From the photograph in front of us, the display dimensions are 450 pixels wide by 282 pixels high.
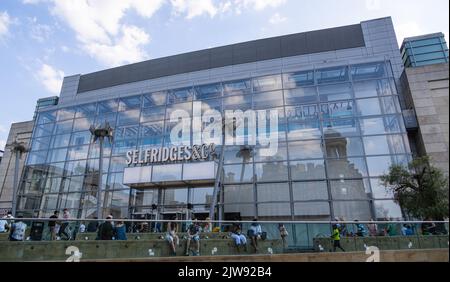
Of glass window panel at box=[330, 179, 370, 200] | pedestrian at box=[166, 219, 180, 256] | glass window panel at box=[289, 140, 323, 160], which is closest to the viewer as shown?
pedestrian at box=[166, 219, 180, 256]

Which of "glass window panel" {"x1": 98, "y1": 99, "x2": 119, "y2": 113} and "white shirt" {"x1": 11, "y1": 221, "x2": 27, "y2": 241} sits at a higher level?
"glass window panel" {"x1": 98, "y1": 99, "x2": 119, "y2": 113}

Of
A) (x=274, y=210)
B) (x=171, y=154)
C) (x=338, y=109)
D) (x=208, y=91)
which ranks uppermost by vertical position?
(x=208, y=91)

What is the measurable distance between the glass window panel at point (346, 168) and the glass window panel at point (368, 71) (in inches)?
283

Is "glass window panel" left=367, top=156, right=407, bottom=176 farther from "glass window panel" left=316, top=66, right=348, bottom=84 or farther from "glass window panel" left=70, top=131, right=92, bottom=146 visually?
"glass window panel" left=70, top=131, right=92, bottom=146

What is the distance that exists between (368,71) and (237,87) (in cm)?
1088

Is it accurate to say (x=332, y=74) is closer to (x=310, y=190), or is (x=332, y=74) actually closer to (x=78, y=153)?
(x=310, y=190)

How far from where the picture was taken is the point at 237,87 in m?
25.1

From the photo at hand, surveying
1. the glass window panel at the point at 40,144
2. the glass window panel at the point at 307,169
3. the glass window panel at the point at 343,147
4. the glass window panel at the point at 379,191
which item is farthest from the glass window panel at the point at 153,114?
the glass window panel at the point at 379,191

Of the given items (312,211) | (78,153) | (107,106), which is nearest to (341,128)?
(312,211)

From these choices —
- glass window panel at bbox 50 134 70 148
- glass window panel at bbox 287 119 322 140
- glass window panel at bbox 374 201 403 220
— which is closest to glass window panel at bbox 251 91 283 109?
glass window panel at bbox 287 119 322 140

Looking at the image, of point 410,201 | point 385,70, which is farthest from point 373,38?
point 410,201

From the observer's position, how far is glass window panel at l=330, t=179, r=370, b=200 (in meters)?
19.1

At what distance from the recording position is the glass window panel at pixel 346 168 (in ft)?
64.5

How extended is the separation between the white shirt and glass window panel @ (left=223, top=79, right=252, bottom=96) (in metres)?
18.3
